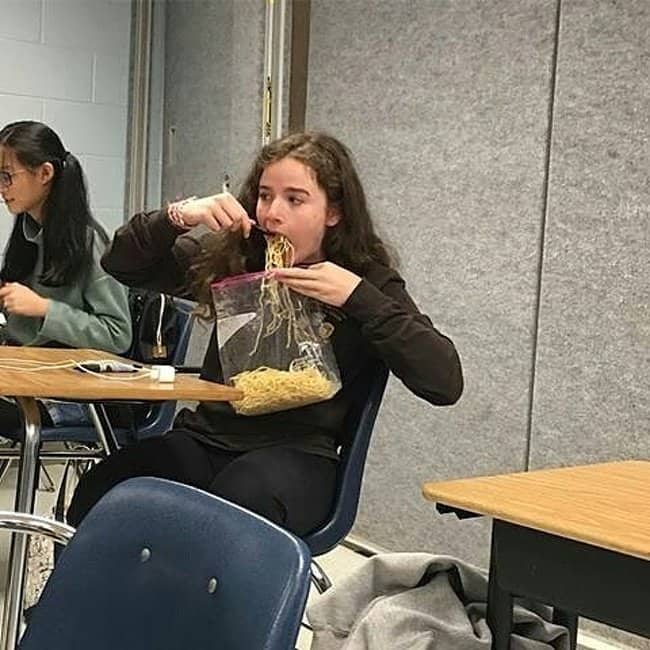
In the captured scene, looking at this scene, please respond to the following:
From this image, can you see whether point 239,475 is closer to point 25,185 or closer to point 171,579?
point 171,579

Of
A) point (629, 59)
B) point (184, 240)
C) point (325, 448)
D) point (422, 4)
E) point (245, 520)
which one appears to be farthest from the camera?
point (422, 4)

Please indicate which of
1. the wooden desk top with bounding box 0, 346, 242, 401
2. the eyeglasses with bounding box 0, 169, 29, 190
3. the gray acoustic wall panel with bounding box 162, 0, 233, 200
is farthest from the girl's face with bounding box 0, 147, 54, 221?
the gray acoustic wall panel with bounding box 162, 0, 233, 200

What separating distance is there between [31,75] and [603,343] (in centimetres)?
267

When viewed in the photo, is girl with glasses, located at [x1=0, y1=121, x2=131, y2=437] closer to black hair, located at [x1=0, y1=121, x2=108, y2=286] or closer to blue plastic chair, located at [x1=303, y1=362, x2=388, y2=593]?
black hair, located at [x1=0, y1=121, x2=108, y2=286]

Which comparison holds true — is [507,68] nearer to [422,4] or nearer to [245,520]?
[422,4]

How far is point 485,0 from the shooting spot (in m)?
2.71

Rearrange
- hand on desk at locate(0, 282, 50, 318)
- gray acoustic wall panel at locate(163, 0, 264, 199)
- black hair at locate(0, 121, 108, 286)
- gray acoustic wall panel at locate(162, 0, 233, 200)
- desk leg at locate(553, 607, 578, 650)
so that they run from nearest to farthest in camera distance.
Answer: desk leg at locate(553, 607, 578, 650) < hand on desk at locate(0, 282, 50, 318) < black hair at locate(0, 121, 108, 286) < gray acoustic wall panel at locate(163, 0, 264, 199) < gray acoustic wall panel at locate(162, 0, 233, 200)

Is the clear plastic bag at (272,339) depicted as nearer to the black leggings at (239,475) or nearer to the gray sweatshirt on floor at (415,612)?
the black leggings at (239,475)

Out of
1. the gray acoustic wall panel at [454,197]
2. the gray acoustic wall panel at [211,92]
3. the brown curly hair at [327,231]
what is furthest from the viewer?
the gray acoustic wall panel at [211,92]

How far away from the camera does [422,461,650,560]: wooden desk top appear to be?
1.11 meters

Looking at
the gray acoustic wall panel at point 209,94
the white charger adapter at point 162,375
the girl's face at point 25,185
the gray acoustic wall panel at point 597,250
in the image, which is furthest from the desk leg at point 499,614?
the gray acoustic wall panel at point 209,94

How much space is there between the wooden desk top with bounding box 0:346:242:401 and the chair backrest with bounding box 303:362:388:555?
240mm

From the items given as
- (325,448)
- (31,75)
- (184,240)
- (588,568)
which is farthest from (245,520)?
(31,75)

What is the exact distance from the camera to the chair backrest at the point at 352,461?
5.82 ft
